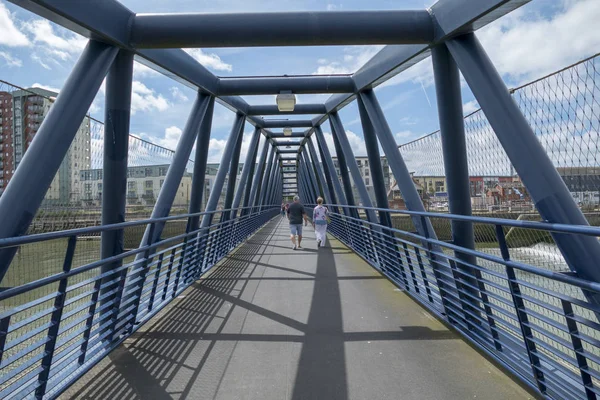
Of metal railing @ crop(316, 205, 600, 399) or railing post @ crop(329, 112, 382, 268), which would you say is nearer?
metal railing @ crop(316, 205, 600, 399)

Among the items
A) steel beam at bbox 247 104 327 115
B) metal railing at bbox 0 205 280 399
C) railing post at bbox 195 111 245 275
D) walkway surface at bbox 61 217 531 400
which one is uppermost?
steel beam at bbox 247 104 327 115

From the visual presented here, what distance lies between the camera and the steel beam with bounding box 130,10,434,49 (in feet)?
13.2

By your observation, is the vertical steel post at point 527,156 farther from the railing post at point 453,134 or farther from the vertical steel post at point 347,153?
the vertical steel post at point 347,153

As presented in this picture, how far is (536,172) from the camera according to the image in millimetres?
2930

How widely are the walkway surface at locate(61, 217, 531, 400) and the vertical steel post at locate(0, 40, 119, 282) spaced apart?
4.37 feet

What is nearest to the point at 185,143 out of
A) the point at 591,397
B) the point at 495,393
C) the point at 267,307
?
the point at 267,307

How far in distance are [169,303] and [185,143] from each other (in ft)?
8.26

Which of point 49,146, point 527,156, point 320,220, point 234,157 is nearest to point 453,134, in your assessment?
point 527,156

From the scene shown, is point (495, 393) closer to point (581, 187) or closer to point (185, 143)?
point (581, 187)

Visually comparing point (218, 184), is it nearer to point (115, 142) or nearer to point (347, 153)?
point (347, 153)

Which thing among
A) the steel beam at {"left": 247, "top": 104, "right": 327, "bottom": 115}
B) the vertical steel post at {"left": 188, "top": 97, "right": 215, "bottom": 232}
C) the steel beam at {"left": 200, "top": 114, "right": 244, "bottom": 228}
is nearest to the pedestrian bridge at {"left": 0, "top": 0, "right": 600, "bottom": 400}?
the vertical steel post at {"left": 188, "top": 97, "right": 215, "bottom": 232}

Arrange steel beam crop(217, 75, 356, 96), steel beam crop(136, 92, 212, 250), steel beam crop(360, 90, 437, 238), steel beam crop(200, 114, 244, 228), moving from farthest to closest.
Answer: steel beam crop(200, 114, 244, 228) → steel beam crop(217, 75, 356, 96) → steel beam crop(360, 90, 437, 238) → steel beam crop(136, 92, 212, 250)

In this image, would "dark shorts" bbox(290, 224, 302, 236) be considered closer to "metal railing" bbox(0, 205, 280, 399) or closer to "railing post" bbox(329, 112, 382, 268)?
"railing post" bbox(329, 112, 382, 268)

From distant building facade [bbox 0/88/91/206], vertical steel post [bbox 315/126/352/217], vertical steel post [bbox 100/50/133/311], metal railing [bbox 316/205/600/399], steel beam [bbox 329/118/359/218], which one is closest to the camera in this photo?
metal railing [bbox 316/205/600/399]
